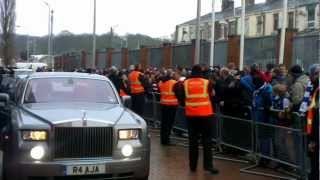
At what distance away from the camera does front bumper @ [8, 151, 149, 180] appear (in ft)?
27.5

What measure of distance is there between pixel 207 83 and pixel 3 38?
4525 cm

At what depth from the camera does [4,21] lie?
174 ft

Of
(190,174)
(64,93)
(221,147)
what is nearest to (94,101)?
(64,93)

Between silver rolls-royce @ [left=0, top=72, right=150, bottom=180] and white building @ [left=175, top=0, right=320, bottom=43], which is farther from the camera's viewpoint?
white building @ [left=175, top=0, right=320, bottom=43]

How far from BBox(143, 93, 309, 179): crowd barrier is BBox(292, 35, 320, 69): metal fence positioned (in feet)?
34.0

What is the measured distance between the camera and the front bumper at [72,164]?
8367 millimetres

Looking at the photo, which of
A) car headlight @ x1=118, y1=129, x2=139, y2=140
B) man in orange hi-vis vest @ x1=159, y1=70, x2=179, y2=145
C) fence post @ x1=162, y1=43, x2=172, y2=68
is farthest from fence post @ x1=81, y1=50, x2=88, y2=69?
car headlight @ x1=118, y1=129, x2=139, y2=140

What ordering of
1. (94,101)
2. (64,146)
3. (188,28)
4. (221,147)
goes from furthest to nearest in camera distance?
(188,28) → (221,147) → (94,101) → (64,146)

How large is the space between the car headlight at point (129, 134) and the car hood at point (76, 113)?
188 mm

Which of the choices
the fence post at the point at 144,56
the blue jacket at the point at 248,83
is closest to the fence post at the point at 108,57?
the fence post at the point at 144,56

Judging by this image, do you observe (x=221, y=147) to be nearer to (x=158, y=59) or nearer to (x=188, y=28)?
(x=158, y=59)

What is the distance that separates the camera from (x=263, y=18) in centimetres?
6712

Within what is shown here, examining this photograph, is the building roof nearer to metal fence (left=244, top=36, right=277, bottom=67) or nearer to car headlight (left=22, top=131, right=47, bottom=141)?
metal fence (left=244, top=36, right=277, bottom=67)

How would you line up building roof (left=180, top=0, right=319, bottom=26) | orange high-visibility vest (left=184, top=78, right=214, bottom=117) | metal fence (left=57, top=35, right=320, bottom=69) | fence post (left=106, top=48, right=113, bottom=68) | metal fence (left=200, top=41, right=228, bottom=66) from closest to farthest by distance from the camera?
orange high-visibility vest (left=184, top=78, right=214, bottom=117)
metal fence (left=57, top=35, right=320, bottom=69)
metal fence (left=200, top=41, right=228, bottom=66)
fence post (left=106, top=48, right=113, bottom=68)
building roof (left=180, top=0, right=319, bottom=26)
